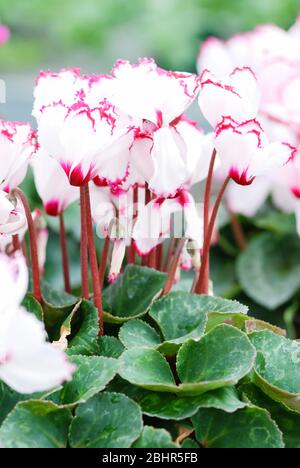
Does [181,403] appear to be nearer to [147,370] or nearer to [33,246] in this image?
[147,370]

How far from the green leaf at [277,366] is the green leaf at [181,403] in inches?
1.7

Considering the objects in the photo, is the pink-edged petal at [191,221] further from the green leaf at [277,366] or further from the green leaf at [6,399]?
the green leaf at [6,399]

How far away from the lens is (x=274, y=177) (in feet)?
5.18

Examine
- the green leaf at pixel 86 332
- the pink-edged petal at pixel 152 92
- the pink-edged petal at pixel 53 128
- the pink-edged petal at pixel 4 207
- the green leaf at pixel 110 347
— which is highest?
the pink-edged petal at pixel 152 92

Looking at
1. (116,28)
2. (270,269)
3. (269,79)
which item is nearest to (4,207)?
(269,79)

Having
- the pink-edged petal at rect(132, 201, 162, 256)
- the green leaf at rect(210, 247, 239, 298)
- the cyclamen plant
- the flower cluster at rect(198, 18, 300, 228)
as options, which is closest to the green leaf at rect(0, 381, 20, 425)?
the cyclamen plant

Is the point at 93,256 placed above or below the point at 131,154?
below

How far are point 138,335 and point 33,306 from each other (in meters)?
0.13

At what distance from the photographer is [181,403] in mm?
871

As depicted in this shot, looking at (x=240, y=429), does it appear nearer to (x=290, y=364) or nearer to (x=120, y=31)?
(x=290, y=364)

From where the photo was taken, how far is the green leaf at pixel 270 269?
1674 mm

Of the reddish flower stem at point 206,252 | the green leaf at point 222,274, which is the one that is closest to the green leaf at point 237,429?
the reddish flower stem at point 206,252

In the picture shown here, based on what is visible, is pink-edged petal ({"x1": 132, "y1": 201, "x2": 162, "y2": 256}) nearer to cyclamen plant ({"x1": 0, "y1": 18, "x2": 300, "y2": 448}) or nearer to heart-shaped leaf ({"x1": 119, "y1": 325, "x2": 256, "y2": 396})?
cyclamen plant ({"x1": 0, "y1": 18, "x2": 300, "y2": 448})

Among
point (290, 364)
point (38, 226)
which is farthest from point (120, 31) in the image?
point (290, 364)
